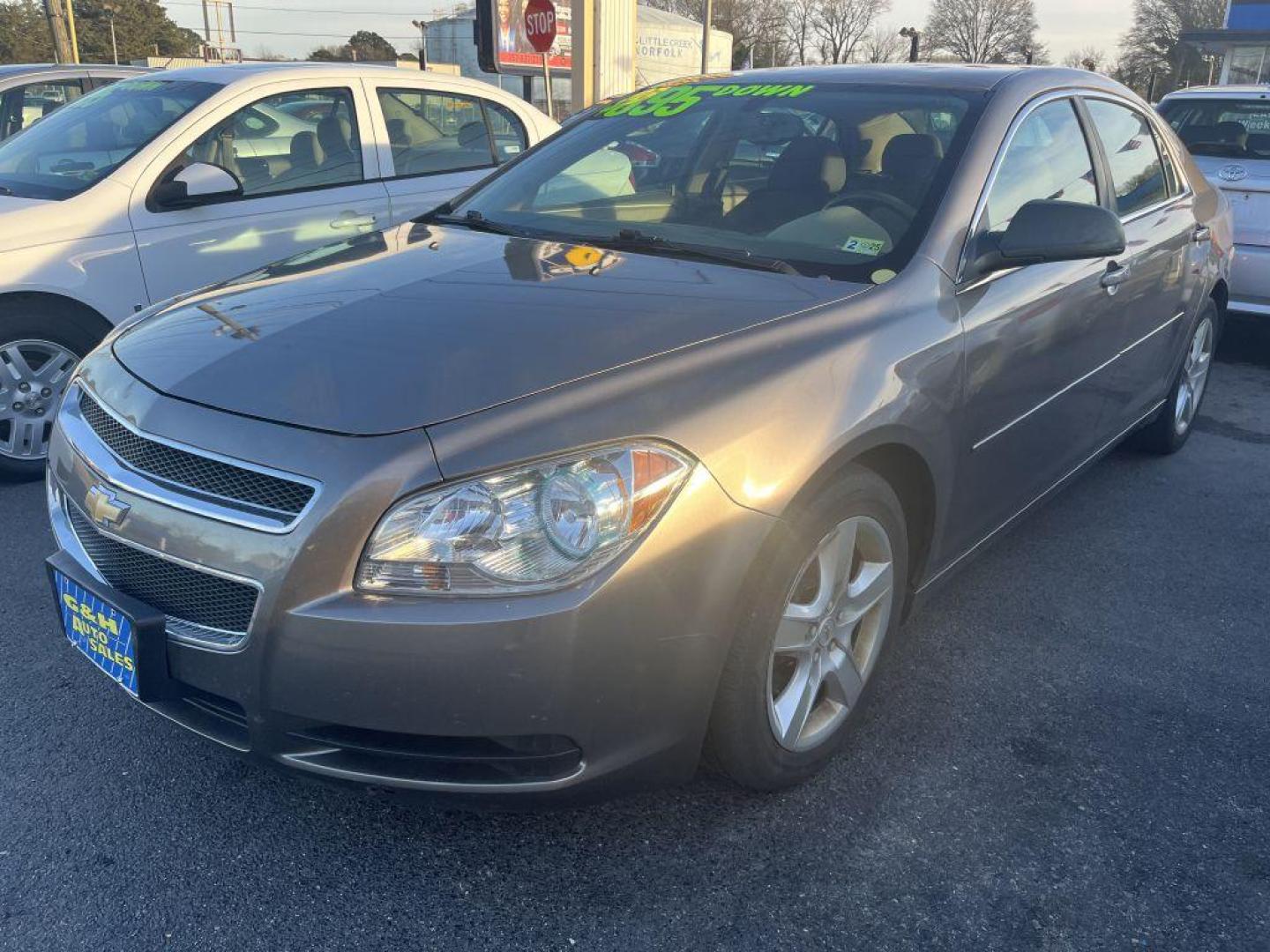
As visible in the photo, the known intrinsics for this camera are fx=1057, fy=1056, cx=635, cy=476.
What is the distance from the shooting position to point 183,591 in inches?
78.9

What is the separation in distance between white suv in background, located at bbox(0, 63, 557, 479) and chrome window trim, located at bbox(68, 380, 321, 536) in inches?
95.5

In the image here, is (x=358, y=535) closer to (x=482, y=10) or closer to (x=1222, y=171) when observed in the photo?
(x=1222, y=171)

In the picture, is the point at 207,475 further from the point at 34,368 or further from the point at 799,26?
the point at 799,26

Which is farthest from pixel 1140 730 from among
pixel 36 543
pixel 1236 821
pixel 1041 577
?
pixel 36 543

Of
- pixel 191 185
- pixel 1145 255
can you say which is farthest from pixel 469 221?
pixel 1145 255

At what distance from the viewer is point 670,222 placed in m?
3.03

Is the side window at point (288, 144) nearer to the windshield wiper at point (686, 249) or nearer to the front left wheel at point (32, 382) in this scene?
the front left wheel at point (32, 382)

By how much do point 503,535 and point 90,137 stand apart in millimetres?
4069

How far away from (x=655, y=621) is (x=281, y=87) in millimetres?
4109

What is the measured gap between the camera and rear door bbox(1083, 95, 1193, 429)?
365 cm

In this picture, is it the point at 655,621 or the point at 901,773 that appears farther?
the point at 901,773

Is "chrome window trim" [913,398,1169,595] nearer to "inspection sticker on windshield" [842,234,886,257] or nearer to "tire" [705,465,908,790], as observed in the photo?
"tire" [705,465,908,790]

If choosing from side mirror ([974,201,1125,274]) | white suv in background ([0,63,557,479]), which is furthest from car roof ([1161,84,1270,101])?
side mirror ([974,201,1125,274])

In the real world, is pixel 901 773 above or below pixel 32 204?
below
